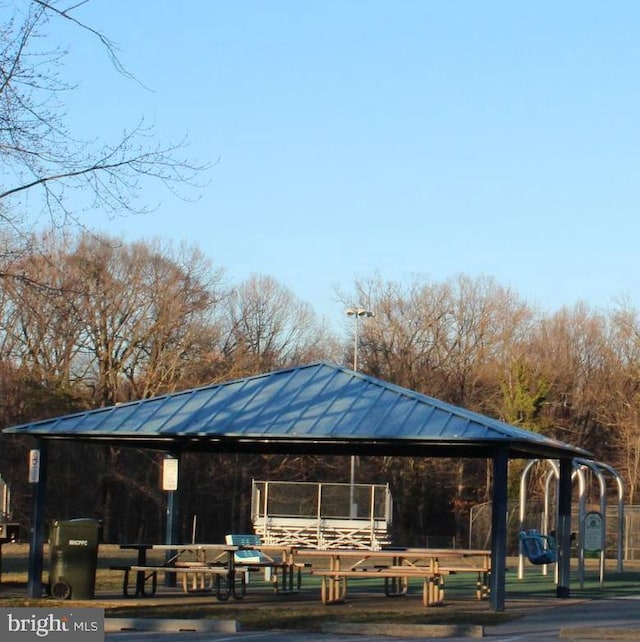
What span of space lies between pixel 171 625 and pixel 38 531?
14.8 ft

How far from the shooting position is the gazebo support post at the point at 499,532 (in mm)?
18938

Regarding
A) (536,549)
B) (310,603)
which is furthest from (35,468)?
(536,549)

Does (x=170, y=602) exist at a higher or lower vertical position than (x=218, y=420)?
lower

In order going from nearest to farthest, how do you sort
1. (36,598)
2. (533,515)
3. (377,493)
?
(36,598)
(377,493)
(533,515)

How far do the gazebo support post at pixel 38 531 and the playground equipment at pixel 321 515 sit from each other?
11.7m

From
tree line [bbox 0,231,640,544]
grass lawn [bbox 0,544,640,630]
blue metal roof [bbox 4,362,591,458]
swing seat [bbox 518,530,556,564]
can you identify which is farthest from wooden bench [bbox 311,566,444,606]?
tree line [bbox 0,231,640,544]

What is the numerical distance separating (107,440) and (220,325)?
129 feet

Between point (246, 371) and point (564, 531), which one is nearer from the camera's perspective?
point (564, 531)

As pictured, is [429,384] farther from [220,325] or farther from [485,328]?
[220,325]

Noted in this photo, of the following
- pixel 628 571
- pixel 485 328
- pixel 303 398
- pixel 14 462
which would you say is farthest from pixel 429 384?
pixel 303 398

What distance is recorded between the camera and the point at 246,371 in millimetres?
56969

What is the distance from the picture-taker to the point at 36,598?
764 inches

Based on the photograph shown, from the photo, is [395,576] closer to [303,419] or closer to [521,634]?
[303,419]

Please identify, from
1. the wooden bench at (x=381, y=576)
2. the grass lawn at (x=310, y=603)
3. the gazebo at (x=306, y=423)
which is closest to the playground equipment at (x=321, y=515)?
the grass lawn at (x=310, y=603)
